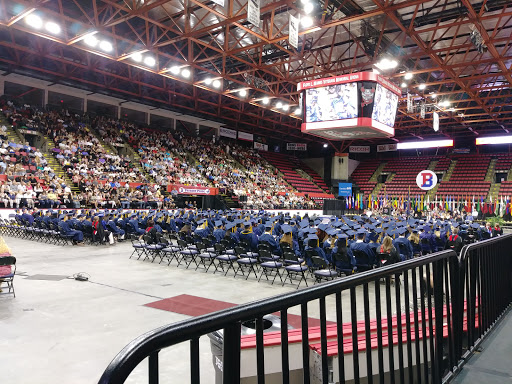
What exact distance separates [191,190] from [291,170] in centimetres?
1986

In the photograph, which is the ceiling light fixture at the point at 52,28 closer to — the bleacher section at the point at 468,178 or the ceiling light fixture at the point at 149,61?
the ceiling light fixture at the point at 149,61

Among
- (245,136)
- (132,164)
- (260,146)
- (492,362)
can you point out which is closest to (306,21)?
(492,362)

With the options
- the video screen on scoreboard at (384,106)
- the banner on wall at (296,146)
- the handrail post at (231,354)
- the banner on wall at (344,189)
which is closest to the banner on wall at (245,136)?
the banner on wall at (296,146)

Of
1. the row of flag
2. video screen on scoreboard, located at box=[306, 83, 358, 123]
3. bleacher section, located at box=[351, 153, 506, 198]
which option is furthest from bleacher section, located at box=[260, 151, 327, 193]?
video screen on scoreboard, located at box=[306, 83, 358, 123]

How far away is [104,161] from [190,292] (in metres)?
21.1

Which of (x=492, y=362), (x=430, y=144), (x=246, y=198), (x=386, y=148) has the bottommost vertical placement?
(x=492, y=362)

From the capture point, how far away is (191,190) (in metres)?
27.0

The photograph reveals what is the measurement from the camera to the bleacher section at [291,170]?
136ft

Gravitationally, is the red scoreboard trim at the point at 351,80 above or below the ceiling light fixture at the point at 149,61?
below

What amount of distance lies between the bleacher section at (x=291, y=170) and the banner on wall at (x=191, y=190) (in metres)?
13.6

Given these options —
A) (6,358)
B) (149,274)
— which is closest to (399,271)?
(6,358)

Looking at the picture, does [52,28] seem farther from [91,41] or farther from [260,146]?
[260,146]

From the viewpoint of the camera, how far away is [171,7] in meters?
17.1

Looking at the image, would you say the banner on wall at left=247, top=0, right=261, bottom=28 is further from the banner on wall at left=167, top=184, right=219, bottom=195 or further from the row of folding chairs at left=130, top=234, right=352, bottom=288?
the banner on wall at left=167, top=184, right=219, bottom=195
